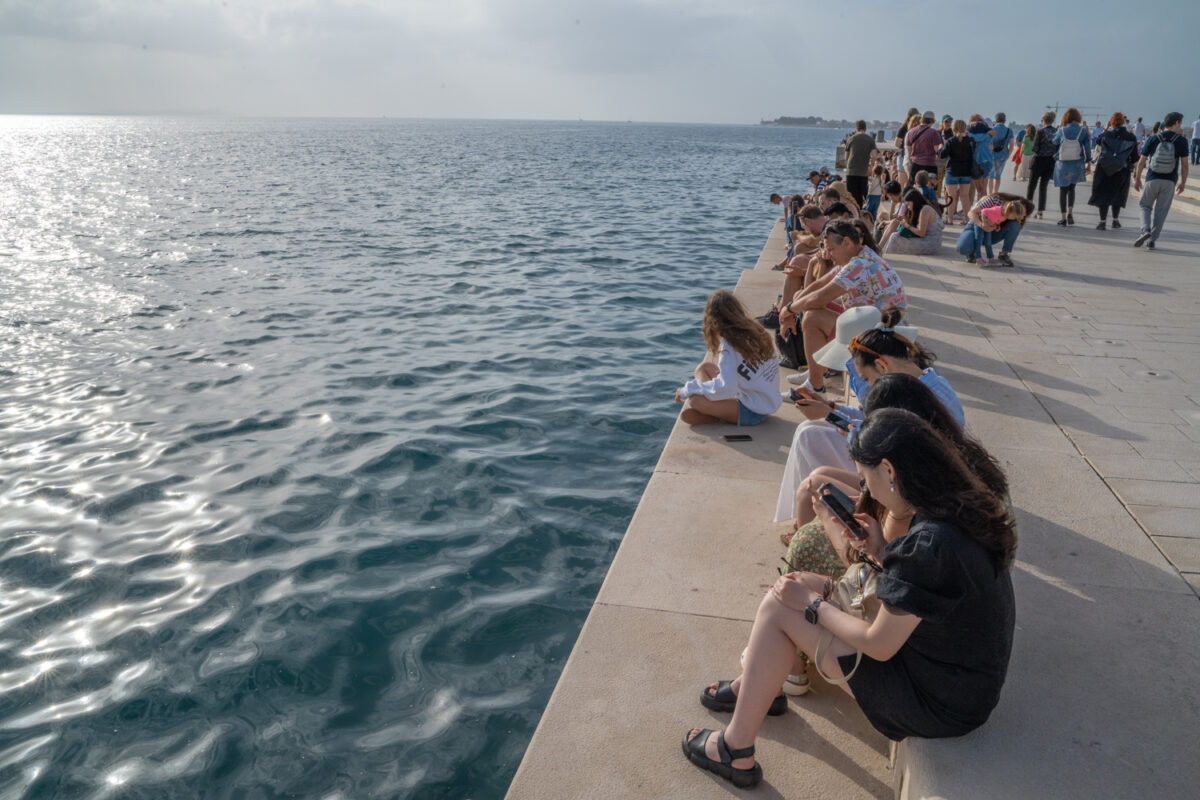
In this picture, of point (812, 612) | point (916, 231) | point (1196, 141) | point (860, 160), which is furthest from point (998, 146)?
point (812, 612)

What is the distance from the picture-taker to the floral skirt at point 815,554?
3.32m

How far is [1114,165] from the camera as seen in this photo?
1299cm

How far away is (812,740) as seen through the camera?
9.84ft

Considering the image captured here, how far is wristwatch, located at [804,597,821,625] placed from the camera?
2.67 m

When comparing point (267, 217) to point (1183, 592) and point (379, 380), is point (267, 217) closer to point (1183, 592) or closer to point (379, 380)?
point (379, 380)

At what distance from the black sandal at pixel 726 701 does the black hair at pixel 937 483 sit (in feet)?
3.46

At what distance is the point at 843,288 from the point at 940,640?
14.2 feet

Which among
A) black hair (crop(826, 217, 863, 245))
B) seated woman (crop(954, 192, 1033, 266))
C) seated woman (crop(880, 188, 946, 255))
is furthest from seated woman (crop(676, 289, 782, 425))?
seated woman (crop(880, 188, 946, 255))

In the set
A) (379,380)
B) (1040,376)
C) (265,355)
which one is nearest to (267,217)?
(265,355)

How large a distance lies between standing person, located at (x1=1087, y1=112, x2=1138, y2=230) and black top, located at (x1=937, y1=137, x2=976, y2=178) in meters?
1.86

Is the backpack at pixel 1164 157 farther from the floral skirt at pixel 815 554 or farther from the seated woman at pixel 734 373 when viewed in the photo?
the floral skirt at pixel 815 554

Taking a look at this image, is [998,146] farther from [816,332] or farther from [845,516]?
[845,516]

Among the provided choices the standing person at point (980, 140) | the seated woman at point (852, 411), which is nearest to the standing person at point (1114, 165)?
the standing person at point (980, 140)

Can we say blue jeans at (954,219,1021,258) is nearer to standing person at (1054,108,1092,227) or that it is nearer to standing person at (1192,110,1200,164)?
standing person at (1054,108,1092,227)
